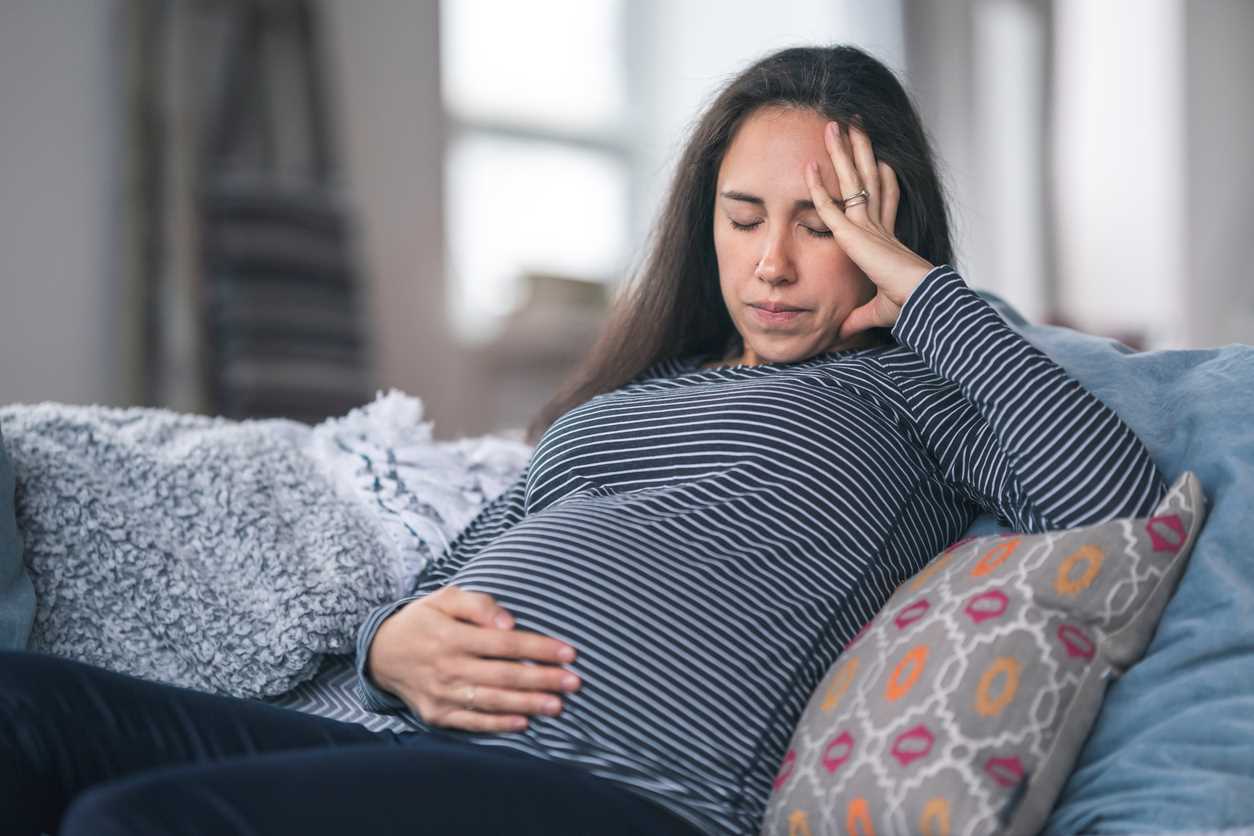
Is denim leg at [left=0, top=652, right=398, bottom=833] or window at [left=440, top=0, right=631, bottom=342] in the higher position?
window at [left=440, top=0, right=631, bottom=342]

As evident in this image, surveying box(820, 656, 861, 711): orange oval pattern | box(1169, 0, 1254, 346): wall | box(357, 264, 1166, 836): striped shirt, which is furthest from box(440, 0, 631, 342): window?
box(820, 656, 861, 711): orange oval pattern

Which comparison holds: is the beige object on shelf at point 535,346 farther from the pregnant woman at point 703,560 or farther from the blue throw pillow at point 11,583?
the blue throw pillow at point 11,583

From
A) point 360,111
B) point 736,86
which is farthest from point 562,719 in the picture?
point 360,111

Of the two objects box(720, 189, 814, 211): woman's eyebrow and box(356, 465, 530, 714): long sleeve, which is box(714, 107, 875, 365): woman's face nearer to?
box(720, 189, 814, 211): woman's eyebrow

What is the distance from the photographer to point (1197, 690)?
98cm

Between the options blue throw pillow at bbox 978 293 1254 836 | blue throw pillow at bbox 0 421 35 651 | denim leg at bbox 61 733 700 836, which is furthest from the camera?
blue throw pillow at bbox 0 421 35 651

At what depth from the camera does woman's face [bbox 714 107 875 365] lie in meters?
1.34

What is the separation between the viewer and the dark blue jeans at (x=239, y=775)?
0.80 metres

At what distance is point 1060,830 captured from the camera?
93 cm

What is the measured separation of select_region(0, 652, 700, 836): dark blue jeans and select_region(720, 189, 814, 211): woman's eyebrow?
25.7 inches

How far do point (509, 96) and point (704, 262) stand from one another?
3219mm

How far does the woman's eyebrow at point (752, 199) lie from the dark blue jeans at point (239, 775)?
65cm

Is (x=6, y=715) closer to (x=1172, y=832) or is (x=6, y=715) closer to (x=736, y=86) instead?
(x=1172, y=832)

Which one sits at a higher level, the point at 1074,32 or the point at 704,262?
the point at 1074,32
